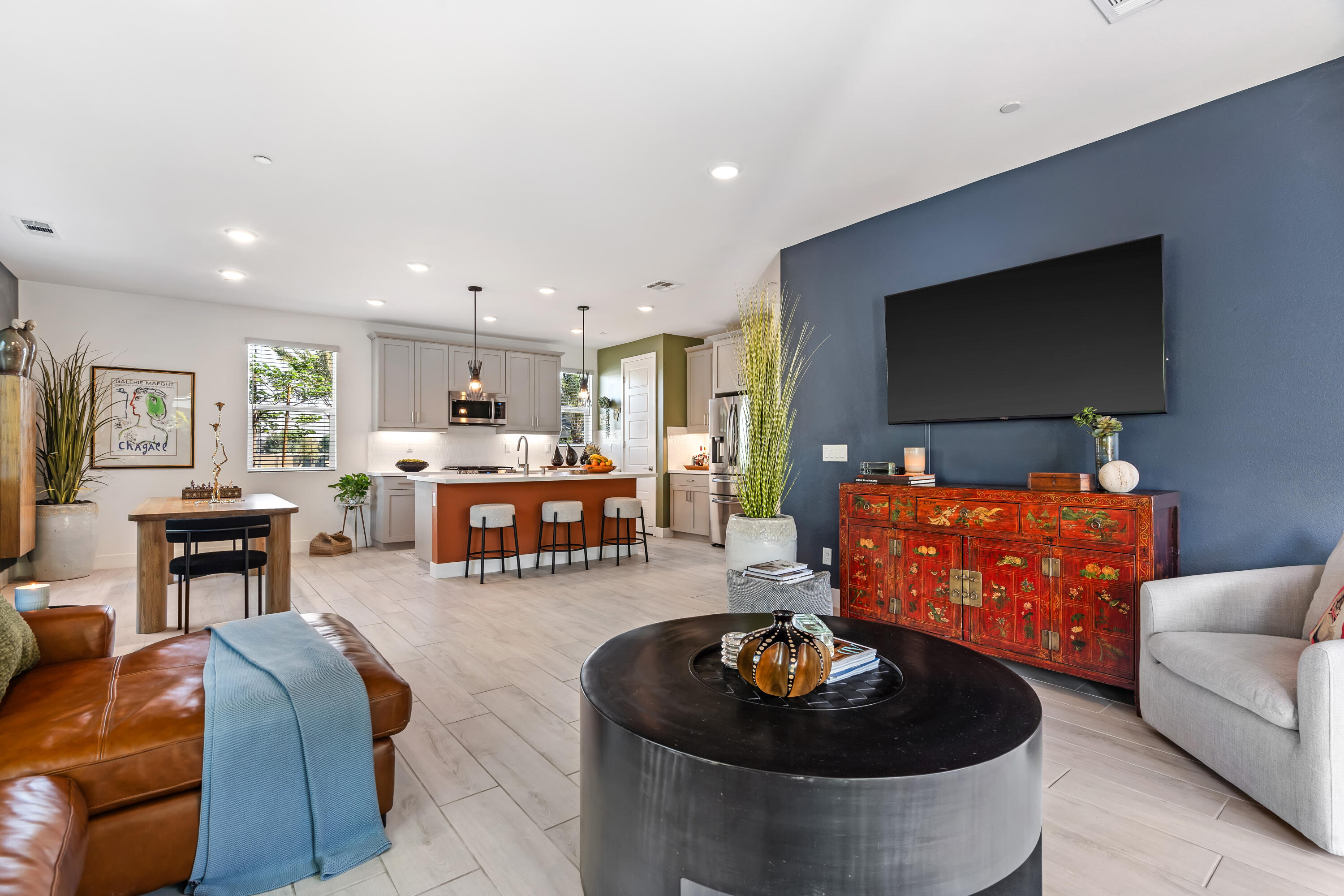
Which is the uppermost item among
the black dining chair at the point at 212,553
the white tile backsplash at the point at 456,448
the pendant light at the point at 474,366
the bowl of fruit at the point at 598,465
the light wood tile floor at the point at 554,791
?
the pendant light at the point at 474,366

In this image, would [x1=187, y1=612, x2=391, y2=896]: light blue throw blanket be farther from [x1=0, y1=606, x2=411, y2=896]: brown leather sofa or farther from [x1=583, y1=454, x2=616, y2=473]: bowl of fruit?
[x1=583, y1=454, x2=616, y2=473]: bowl of fruit

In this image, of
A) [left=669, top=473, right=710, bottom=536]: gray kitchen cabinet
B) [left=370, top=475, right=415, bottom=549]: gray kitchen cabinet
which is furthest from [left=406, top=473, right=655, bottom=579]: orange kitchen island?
[left=669, top=473, right=710, bottom=536]: gray kitchen cabinet

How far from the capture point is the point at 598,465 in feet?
21.3

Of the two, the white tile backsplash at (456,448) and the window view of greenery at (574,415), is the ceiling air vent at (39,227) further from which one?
the window view of greenery at (574,415)

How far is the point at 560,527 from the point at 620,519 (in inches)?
23.8

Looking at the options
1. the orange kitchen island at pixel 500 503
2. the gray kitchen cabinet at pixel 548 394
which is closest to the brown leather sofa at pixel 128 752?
the orange kitchen island at pixel 500 503

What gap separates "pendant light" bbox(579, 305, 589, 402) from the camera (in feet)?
23.4

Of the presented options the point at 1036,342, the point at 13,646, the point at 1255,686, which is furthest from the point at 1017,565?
the point at 13,646

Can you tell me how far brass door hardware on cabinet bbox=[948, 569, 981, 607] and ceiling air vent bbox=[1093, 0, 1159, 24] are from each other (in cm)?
239

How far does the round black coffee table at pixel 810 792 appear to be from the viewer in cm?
112

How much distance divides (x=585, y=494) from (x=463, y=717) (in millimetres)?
3764

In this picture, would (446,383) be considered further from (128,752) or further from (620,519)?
(128,752)

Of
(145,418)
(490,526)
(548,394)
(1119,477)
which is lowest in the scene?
(490,526)

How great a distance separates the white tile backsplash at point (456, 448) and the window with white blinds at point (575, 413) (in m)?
0.34
